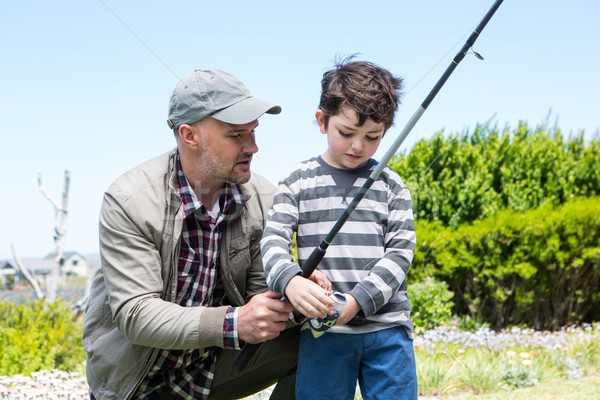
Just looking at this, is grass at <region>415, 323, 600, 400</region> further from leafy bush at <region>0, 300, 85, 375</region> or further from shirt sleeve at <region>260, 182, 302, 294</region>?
leafy bush at <region>0, 300, 85, 375</region>

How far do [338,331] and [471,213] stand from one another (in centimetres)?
605

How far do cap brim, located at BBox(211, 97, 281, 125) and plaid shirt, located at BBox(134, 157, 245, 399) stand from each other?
0.37 meters

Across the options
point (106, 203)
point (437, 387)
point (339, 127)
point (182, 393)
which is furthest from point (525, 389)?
point (106, 203)

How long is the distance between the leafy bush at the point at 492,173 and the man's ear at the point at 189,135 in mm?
4986

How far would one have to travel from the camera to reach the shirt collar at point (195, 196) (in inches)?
105

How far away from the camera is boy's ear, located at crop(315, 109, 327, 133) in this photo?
241 cm

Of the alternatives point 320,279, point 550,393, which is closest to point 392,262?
point 320,279

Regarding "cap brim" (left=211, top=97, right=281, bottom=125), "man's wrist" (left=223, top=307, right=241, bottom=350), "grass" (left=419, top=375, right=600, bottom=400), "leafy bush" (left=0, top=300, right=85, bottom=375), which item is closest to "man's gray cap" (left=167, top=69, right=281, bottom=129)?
"cap brim" (left=211, top=97, right=281, bottom=125)

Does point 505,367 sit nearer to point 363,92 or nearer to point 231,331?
point 231,331

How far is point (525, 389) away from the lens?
4312 millimetres

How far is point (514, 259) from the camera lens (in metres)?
6.80

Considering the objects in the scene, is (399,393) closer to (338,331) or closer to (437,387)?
(338,331)

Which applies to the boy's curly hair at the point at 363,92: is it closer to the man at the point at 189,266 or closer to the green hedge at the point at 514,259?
the man at the point at 189,266

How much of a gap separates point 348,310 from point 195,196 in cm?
97
